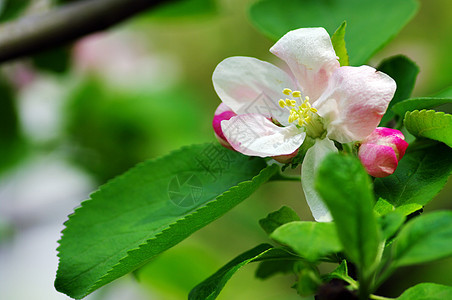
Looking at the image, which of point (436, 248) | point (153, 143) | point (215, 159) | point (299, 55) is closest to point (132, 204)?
point (215, 159)

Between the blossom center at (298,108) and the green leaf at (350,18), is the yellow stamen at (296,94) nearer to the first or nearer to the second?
the blossom center at (298,108)

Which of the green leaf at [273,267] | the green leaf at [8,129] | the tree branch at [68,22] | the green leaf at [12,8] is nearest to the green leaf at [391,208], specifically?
the green leaf at [273,267]

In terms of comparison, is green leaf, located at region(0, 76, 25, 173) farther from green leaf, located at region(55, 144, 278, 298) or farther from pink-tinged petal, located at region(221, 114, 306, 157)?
pink-tinged petal, located at region(221, 114, 306, 157)

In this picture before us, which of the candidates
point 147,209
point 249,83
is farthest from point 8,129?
point 249,83

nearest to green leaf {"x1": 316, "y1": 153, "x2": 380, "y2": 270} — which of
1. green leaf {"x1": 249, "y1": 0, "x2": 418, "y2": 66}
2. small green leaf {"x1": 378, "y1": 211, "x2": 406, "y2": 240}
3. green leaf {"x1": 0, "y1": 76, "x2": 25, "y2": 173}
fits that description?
small green leaf {"x1": 378, "y1": 211, "x2": 406, "y2": 240}

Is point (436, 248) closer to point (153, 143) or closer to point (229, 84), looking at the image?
point (229, 84)
